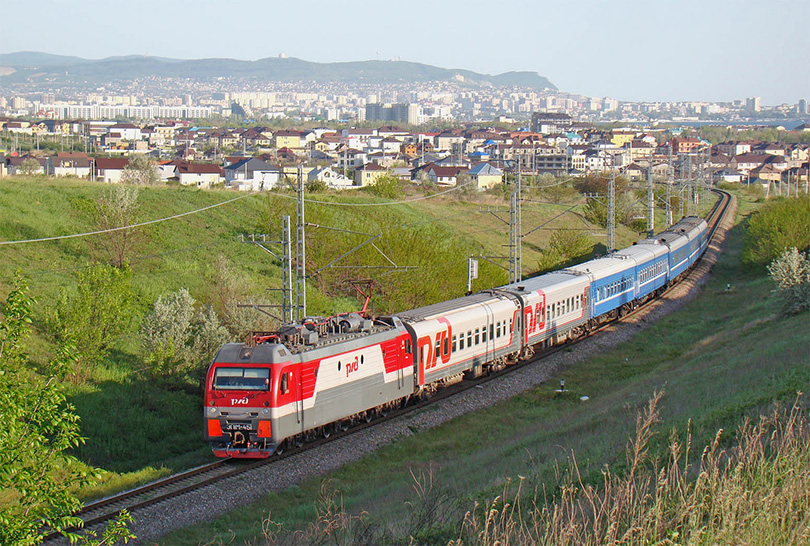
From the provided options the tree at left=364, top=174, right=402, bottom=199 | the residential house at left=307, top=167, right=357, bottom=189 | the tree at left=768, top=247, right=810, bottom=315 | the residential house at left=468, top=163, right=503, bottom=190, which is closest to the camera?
the tree at left=768, top=247, right=810, bottom=315

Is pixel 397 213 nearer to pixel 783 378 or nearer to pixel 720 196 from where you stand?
pixel 783 378

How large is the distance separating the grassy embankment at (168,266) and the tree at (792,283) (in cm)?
1358

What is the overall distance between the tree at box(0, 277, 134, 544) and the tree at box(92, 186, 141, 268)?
27.0 m

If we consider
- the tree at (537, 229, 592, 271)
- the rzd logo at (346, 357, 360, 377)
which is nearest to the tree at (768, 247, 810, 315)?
the tree at (537, 229, 592, 271)

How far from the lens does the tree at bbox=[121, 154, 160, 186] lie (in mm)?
70250

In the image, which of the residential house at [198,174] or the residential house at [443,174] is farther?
the residential house at [443,174]

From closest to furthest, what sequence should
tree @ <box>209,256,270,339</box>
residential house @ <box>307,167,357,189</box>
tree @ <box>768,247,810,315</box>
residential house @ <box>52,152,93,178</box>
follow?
tree @ <box>209,256,270,339</box>
tree @ <box>768,247,810,315</box>
residential house @ <box>52,152,93,178</box>
residential house @ <box>307,167,357,189</box>

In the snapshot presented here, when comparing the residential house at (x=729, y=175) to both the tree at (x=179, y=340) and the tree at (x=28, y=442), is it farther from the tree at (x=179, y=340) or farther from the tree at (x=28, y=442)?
the tree at (x=28, y=442)

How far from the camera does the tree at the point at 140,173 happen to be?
7025 centimetres

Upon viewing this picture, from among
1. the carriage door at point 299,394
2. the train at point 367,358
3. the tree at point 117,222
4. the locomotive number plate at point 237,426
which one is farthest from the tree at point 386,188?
the locomotive number plate at point 237,426

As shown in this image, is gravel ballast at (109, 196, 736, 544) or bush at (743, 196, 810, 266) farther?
bush at (743, 196, 810, 266)

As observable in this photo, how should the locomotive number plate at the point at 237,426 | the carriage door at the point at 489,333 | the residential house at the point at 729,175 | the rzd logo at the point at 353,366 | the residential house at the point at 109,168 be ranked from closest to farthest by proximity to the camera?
1. the locomotive number plate at the point at 237,426
2. the rzd logo at the point at 353,366
3. the carriage door at the point at 489,333
4. the residential house at the point at 109,168
5. the residential house at the point at 729,175

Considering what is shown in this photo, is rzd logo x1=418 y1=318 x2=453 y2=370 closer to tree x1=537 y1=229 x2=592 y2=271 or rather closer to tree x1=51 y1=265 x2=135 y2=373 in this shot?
tree x1=51 y1=265 x2=135 y2=373

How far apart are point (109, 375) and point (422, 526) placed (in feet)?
66.2
